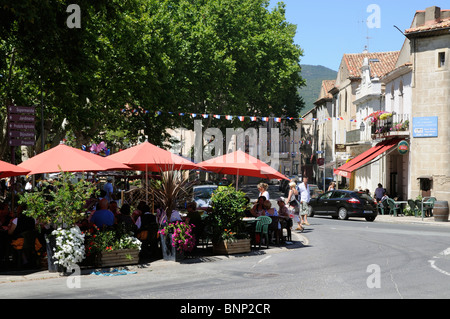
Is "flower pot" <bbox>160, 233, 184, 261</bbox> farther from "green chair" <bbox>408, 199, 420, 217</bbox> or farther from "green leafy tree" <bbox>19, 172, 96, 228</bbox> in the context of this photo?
"green chair" <bbox>408, 199, 420, 217</bbox>

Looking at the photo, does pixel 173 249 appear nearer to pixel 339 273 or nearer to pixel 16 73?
pixel 339 273

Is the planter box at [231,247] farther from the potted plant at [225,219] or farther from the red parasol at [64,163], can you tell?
the red parasol at [64,163]

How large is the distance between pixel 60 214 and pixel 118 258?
1.61m

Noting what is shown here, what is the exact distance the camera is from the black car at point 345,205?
3095cm

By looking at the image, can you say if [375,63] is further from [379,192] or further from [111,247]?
[111,247]

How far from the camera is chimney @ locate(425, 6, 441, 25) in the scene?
35.9m

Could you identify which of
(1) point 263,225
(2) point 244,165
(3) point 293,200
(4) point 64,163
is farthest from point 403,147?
(4) point 64,163

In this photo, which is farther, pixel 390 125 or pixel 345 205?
pixel 390 125

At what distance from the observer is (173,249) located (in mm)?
14445

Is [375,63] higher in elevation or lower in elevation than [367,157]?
higher

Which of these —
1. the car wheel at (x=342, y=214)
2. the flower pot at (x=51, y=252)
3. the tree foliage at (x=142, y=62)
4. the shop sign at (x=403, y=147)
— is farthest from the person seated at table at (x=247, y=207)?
the shop sign at (x=403, y=147)

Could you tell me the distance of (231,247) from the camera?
15734mm
